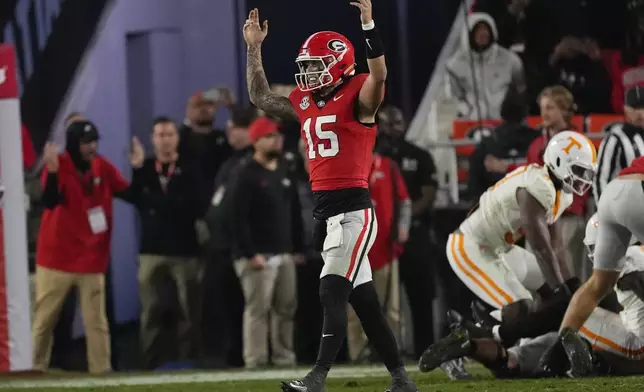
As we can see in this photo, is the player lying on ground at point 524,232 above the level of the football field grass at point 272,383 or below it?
above

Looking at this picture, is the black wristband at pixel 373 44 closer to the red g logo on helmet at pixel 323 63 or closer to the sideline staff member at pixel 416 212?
the red g logo on helmet at pixel 323 63

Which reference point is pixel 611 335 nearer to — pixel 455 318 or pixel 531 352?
pixel 531 352

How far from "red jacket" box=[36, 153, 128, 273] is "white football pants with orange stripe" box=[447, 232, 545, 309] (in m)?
2.78

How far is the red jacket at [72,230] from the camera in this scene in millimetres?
9523

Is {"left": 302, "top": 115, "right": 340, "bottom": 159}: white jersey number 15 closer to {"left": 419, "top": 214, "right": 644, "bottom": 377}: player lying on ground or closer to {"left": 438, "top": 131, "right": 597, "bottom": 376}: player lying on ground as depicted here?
{"left": 419, "top": 214, "right": 644, "bottom": 377}: player lying on ground

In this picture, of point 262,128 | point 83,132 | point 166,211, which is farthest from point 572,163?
point 83,132

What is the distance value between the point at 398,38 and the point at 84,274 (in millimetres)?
3700

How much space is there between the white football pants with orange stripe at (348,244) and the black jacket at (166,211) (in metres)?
3.87

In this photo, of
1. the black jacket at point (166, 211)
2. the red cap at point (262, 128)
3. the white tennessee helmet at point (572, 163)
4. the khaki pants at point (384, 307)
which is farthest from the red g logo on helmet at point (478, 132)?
the white tennessee helmet at point (572, 163)

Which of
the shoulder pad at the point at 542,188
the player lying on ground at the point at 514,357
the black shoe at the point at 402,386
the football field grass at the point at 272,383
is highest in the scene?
the shoulder pad at the point at 542,188

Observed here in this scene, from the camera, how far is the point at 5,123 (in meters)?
8.80

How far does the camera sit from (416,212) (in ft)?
34.1

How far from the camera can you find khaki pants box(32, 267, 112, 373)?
9.52 metres

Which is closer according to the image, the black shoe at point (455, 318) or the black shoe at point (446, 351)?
the black shoe at point (446, 351)
